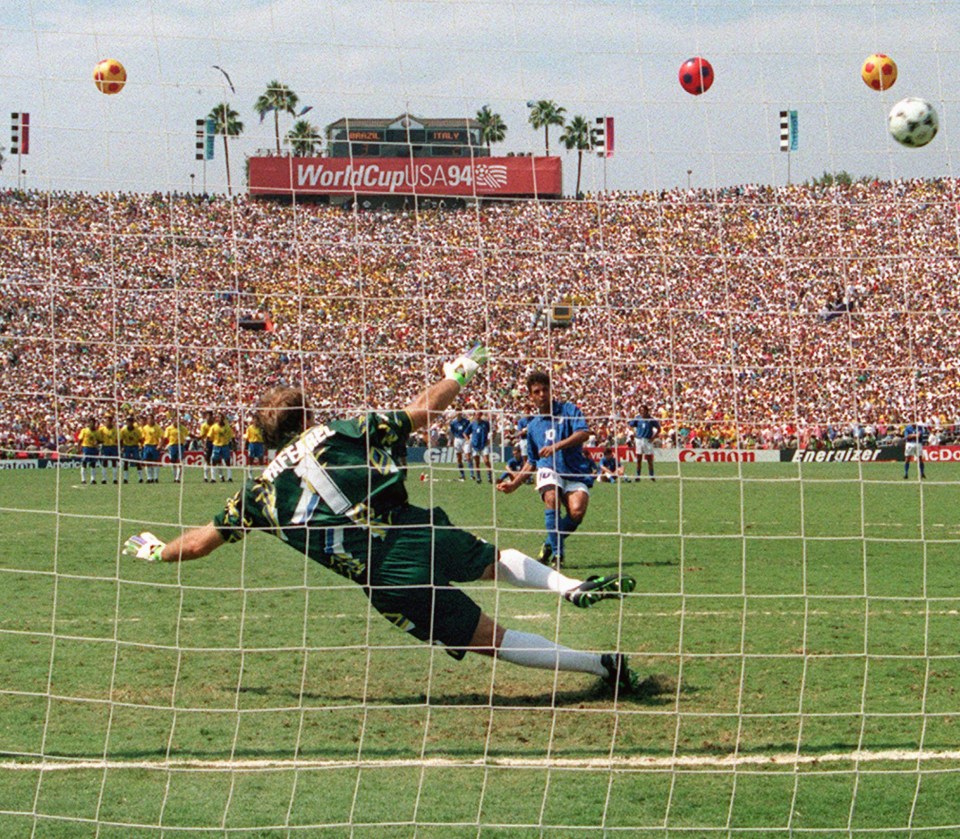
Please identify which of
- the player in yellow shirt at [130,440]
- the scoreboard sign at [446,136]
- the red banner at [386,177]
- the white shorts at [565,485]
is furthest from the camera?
the player in yellow shirt at [130,440]

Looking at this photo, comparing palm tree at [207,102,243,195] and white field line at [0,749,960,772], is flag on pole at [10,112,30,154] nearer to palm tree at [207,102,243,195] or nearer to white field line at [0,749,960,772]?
palm tree at [207,102,243,195]

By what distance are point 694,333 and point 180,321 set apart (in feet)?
11.7

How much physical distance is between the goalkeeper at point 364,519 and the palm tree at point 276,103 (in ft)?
5.11

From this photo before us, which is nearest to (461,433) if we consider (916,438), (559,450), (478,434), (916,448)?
(478,434)

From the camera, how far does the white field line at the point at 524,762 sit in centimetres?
604

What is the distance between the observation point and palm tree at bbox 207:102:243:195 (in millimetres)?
6727

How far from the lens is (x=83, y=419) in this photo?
19812mm

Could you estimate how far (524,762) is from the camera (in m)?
6.15

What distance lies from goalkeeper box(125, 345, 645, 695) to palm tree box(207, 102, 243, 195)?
132 cm

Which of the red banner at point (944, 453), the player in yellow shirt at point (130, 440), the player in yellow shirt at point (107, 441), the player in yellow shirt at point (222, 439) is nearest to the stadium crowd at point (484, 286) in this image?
the red banner at point (944, 453)

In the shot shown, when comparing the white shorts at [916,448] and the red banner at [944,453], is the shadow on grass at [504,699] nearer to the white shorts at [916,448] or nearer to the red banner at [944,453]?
the white shorts at [916,448]

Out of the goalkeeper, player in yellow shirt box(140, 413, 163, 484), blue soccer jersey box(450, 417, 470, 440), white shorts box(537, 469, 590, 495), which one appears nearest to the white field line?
the goalkeeper

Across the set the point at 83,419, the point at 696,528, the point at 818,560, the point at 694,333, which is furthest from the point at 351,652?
the point at 83,419

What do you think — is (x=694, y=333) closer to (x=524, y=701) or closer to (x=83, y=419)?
(x=524, y=701)
